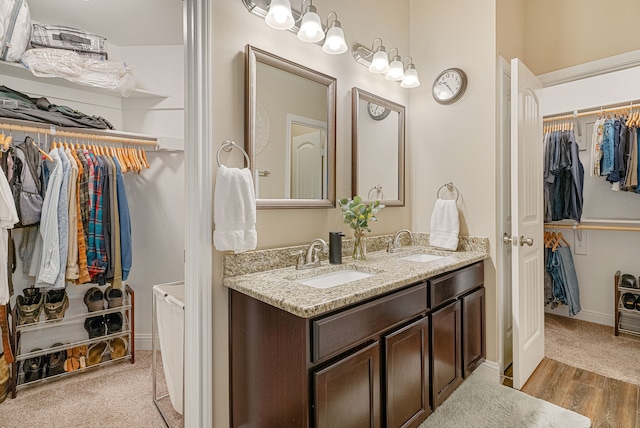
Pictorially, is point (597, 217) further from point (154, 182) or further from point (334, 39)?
point (154, 182)

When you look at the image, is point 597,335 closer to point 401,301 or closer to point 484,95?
point 484,95

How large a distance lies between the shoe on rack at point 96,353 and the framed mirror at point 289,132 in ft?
6.29

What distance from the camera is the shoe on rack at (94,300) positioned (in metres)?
2.48

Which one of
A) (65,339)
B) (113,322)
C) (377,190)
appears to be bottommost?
(65,339)

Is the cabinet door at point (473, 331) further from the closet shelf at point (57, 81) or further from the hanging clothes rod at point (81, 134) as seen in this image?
the closet shelf at point (57, 81)

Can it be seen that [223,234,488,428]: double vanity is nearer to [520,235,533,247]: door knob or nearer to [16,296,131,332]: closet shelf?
[520,235,533,247]: door knob

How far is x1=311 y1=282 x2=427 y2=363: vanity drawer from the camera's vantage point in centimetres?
115

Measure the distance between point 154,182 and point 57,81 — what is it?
0.96m

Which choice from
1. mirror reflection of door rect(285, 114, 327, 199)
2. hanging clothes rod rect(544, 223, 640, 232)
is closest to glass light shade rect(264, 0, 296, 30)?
mirror reflection of door rect(285, 114, 327, 199)

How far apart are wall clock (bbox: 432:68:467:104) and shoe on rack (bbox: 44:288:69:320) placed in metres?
3.09

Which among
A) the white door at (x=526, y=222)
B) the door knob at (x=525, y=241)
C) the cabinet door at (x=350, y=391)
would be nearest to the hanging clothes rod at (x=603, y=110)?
the white door at (x=526, y=222)

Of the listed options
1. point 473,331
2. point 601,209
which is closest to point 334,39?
point 473,331

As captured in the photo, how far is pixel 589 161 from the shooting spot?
3.13 m

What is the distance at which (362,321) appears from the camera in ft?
4.30
